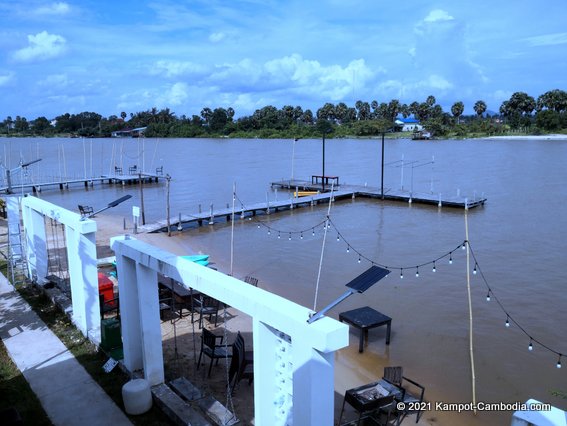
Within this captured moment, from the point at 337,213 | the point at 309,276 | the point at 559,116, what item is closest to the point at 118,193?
the point at 337,213

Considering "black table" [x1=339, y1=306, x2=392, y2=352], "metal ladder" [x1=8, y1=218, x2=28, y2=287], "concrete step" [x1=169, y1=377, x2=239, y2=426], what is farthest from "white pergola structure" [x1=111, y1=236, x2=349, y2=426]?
"metal ladder" [x1=8, y1=218, x2=28, y2=287]

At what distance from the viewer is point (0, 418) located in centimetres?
548

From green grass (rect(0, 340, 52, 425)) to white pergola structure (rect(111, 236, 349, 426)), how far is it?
1.69 meters

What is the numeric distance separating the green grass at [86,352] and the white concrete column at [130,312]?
0.34 meters

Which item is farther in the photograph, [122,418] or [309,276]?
[309,276]

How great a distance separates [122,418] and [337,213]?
74.2 ft

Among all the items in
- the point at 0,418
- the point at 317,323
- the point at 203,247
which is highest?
the point at 317,323

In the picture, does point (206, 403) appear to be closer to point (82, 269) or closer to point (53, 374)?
point (53, 374)

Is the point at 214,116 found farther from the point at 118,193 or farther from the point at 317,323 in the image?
the point at 317,323

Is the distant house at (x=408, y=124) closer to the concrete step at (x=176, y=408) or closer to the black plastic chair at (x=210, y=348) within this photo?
the black plastic chair at (x=210, y=348)

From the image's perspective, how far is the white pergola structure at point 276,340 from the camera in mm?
4352

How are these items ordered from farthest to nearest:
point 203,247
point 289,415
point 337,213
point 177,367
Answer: point 337,213 → point 203,247 → point 177,367 → point 289,415

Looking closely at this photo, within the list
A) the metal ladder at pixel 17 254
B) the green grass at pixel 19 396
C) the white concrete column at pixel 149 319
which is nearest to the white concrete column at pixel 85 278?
the green grass at pixel 19 396

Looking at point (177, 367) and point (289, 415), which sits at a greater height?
point (289, 415)
